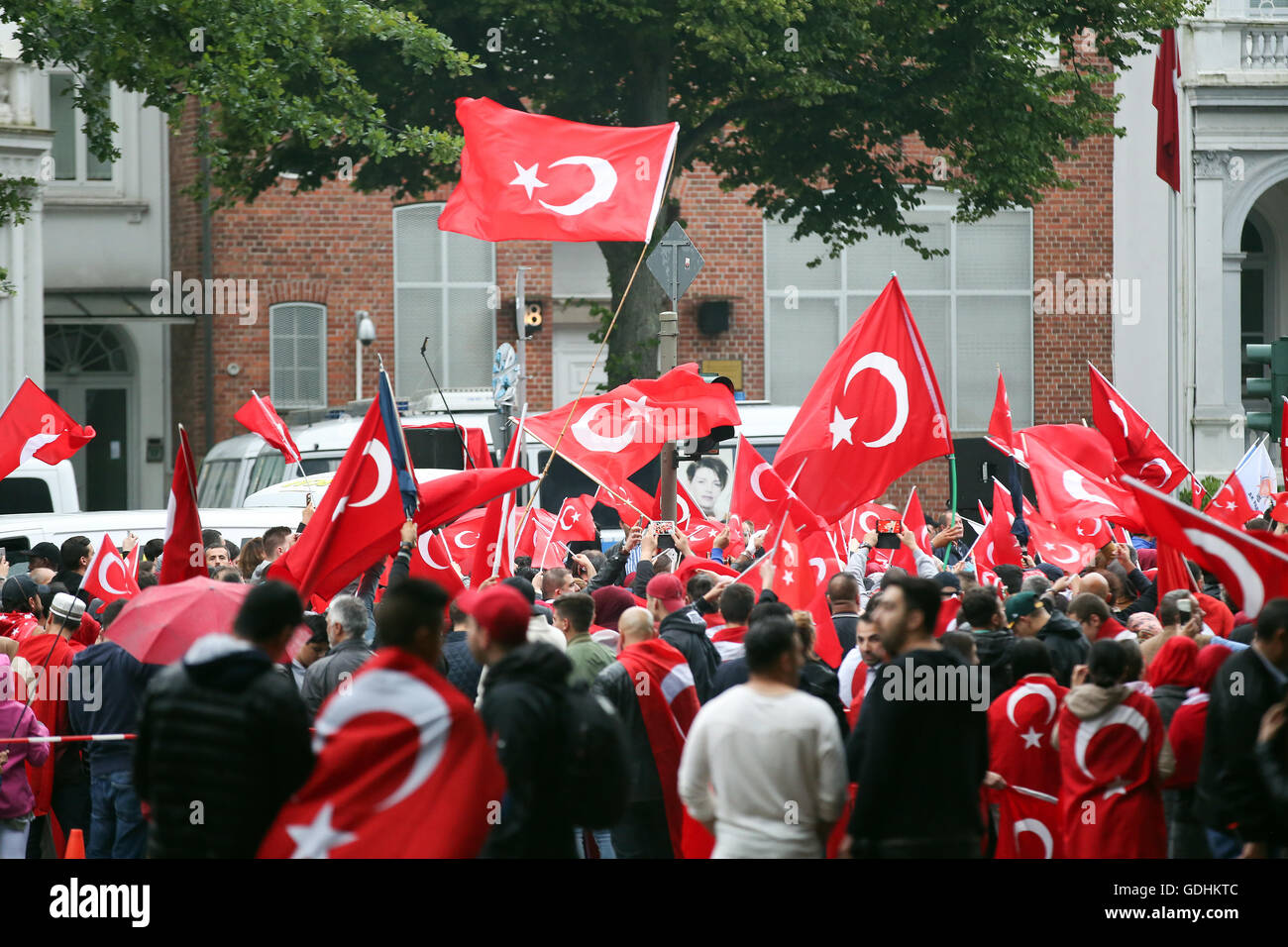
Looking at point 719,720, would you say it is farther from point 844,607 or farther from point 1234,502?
point 1234,502

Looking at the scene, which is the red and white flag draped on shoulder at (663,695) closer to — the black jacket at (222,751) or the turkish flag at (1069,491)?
the black jacket at (222,751)

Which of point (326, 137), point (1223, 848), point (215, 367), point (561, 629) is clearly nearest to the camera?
point (1223, 848)

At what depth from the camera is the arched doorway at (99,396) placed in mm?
27781

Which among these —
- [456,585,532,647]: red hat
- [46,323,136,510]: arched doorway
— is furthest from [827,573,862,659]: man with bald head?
[46,323,136,510]: arched doorway

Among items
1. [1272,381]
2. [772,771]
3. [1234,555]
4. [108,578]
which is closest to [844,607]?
[1234,555]

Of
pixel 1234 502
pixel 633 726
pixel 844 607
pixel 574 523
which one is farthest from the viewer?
pixel 574 523

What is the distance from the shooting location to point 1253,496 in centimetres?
1689

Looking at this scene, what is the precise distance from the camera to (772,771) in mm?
5246

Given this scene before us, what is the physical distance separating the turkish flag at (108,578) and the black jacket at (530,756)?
602 cm

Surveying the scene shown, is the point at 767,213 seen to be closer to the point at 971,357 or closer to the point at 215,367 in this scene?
the point at 971,357

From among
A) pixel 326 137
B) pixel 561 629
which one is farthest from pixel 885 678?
pixel 326 137

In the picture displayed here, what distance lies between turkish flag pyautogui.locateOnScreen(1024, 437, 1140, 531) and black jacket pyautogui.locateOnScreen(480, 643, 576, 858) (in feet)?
25.7

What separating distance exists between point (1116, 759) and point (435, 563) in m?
5.09
